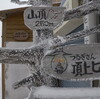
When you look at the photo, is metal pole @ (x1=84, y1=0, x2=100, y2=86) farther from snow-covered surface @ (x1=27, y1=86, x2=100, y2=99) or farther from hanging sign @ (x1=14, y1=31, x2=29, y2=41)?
hanging sign @ (x1=14, y1=31, x2=29, y2=41)

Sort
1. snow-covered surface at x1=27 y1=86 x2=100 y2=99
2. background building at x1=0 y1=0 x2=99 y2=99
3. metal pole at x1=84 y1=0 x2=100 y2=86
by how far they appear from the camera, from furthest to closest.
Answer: background building at x1=0 y1=0 x2=99 y2=99, metal pole at x1=84 y1=0 x2=100 y2=86, snow-covered surface at x1=27 y1=86 x2=100 y2=99

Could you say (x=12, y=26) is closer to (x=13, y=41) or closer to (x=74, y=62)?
(x=13, y=41)

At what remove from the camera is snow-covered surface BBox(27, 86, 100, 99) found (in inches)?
96.3

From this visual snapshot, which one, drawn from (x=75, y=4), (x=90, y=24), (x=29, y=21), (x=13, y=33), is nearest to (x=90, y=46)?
(x=29, y=21)

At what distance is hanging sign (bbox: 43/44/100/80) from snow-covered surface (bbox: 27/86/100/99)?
0.12 meters

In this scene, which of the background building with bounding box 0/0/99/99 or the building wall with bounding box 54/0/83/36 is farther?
the background building with bounding box 0/0/99/99

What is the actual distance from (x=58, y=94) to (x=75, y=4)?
4.74 metres

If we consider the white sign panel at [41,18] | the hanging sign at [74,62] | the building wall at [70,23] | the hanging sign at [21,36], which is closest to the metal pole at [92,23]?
the building wall at [70,23]

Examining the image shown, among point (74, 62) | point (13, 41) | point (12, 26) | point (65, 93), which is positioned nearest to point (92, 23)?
point (74, 62)

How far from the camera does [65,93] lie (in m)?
2.50

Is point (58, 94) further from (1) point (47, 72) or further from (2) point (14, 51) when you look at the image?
(2) point (14, 51)

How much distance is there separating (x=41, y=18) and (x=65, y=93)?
0.83 meters

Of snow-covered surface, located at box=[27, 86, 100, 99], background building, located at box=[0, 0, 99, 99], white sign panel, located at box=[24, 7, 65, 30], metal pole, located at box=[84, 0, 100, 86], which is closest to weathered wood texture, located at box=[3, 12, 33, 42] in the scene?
background building, located at box=[0, 0, 99, 99]

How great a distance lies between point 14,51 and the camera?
264cm
